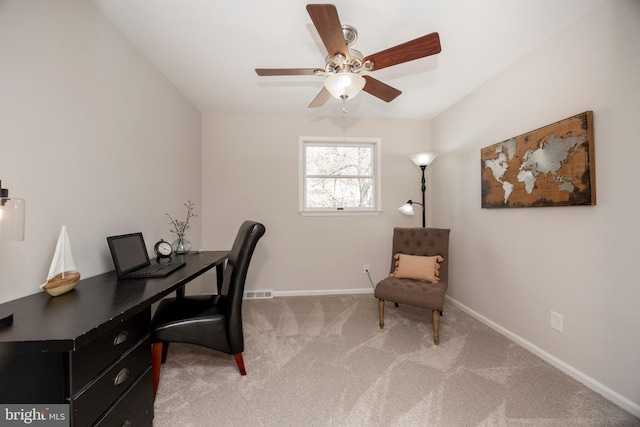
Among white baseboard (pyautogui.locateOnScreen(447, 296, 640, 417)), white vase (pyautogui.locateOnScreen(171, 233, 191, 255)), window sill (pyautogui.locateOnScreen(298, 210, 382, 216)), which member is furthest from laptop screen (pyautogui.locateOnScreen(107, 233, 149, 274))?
white baseboard (pyautogui.locateOnScreen(447, 296, 640, 417))

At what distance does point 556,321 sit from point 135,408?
2.68 meters

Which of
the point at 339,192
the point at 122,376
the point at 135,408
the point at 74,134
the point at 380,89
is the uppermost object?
the point at 380,89

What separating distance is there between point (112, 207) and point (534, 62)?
11.1 ft

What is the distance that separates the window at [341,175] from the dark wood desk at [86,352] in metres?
2.31

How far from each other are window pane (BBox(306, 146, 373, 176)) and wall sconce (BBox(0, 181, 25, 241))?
275 centimetres

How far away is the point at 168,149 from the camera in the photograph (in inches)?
96.6

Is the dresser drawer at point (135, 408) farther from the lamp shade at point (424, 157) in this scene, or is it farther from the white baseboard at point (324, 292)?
the lamp shade at point (424, 157)

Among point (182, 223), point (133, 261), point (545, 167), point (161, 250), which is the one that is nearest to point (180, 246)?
point (161, 250)

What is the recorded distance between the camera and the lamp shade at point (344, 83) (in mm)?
1571

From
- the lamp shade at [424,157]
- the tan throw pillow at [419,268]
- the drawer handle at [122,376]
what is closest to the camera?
the drawer handle at [122,376]

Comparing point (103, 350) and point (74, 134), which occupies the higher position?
point (74, 134)

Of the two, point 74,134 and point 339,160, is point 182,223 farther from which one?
point 339,160

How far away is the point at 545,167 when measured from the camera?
1.87m

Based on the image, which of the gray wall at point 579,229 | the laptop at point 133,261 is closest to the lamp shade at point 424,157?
the gray wall at point 579,229
